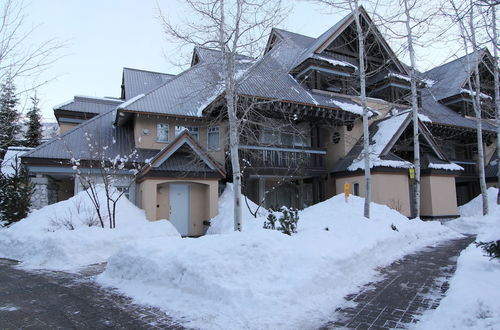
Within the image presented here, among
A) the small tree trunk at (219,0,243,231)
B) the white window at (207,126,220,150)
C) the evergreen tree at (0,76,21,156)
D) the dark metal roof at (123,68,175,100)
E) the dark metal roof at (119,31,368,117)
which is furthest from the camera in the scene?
the dark metal roof at (123,68,175,100)

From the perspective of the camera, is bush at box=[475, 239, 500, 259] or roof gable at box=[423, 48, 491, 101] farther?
roof gable at box=[423, 48, 491, 101]

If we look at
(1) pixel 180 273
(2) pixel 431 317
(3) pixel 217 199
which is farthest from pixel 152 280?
(3) pixel 217 199

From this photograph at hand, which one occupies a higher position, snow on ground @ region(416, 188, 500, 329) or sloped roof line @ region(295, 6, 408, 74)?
sloped roof line @ region(295, 6, 408, 74)

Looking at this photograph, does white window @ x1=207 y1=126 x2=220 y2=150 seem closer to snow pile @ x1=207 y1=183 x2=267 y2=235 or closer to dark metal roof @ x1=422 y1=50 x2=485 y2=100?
snow pile @ x1=207 y1=183 x2=267 y2=235

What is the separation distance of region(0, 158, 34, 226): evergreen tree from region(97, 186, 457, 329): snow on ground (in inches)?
316

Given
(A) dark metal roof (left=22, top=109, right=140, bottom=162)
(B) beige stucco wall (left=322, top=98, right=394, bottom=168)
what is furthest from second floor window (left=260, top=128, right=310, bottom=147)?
(A) dark metal roof (left=22, top=109, right=140, bottom=162)

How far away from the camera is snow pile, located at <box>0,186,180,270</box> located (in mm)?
10180

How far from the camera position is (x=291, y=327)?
15.8 feet

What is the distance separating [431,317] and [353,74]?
17736mm

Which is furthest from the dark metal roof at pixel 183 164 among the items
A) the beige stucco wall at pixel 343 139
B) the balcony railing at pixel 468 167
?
the balcony railing at pixel 468 167

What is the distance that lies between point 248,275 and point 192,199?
10.3m

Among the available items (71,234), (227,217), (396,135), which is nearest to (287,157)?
(227,217)

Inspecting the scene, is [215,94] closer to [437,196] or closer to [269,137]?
[269,137]

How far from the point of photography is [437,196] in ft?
60.5
